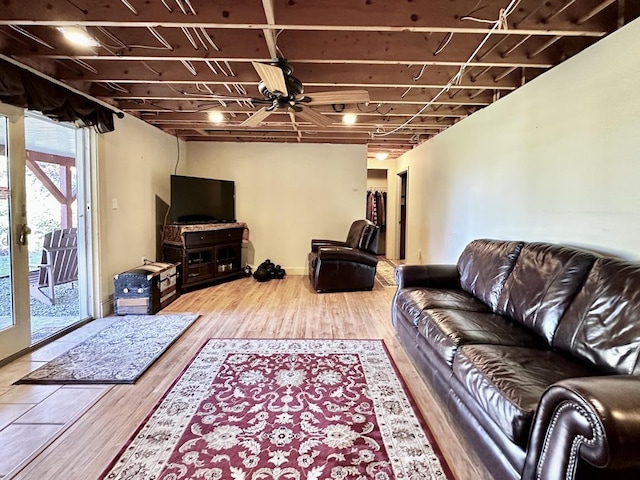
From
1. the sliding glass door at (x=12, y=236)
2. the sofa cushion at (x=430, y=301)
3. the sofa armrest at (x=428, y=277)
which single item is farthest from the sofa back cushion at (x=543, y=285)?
the sliding glass door at (x=12, y=236)

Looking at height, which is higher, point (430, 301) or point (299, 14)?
point (299, 14)

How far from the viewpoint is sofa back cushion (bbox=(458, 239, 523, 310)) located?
2613mm

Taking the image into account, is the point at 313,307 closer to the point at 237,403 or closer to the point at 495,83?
the point at 237,403

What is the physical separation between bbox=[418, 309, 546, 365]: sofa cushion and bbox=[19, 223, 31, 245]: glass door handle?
3171mm

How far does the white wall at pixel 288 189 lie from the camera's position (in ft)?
20.2

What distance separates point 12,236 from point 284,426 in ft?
8.48

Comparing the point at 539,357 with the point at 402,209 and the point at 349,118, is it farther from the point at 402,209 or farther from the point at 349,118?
the point at 402,209

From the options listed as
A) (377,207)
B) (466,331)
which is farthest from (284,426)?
(377,207)

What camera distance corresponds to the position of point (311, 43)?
105 inches

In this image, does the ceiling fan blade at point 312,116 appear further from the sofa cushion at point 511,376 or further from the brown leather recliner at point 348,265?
the sofa cushion at point 511,376

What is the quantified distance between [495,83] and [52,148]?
4.44 metres

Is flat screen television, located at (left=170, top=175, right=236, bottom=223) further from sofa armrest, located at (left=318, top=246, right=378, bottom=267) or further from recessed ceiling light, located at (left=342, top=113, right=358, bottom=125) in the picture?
recessed ceiling light, located at (left=342, top=113, right=358, bottom=125)

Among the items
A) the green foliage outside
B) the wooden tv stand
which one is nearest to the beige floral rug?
the green foliage outside

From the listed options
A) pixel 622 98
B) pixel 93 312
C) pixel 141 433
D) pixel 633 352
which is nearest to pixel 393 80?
pixel 622 98
